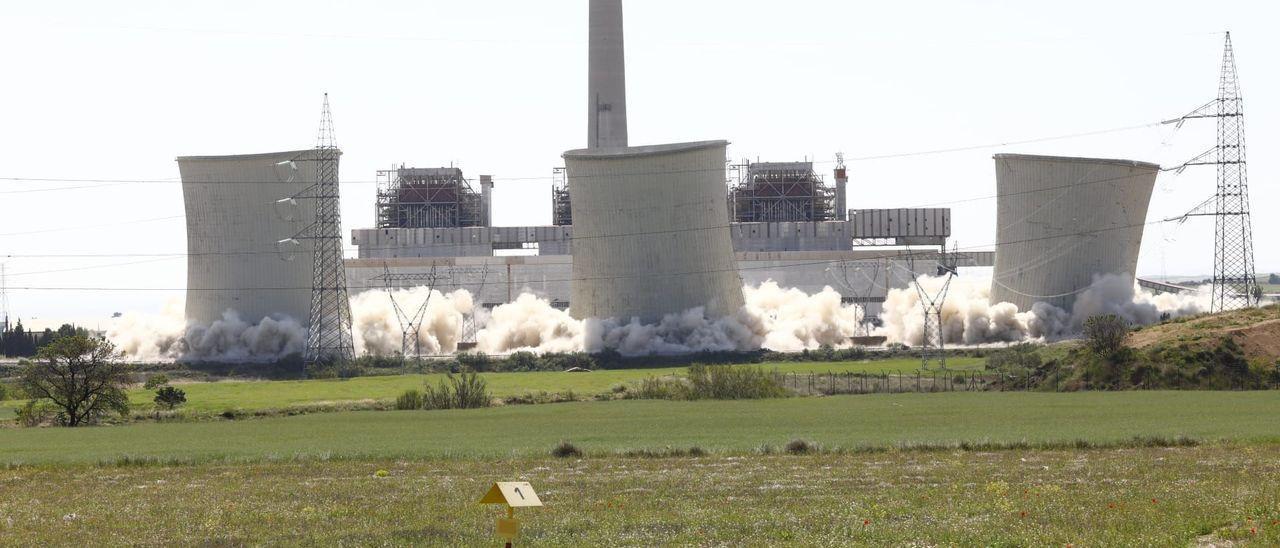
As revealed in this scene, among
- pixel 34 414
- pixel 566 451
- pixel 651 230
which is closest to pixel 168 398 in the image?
pixel 34 414

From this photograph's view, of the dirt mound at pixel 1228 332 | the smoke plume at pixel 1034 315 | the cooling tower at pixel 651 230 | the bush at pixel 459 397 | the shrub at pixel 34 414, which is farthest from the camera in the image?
the smoke plume at pixel 1034 315

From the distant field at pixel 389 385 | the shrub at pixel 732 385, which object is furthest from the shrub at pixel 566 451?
the distant field at pixel 389 385

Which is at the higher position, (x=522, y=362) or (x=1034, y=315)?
(x=1034, y=315)

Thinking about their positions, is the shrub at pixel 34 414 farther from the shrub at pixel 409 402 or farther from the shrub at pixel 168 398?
the shrub at pixel 409 402

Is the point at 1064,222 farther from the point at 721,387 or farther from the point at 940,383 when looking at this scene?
the point at 721,387

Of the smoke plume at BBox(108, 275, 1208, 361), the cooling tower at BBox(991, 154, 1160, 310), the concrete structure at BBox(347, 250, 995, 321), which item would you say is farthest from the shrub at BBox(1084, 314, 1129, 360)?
the concrete structure at BBox(347, 250, 995, 321)

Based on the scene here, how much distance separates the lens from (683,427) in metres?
33.6

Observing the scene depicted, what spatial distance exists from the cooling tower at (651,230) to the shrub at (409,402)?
76.9 ft

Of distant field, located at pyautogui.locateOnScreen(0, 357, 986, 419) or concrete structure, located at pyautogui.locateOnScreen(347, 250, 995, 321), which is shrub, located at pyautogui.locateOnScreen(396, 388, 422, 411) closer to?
distant field, located at pyautogui.locateOnScreen(0, 357, 986, 419)

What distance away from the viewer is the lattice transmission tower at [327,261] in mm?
65688

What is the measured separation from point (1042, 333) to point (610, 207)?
22387mm

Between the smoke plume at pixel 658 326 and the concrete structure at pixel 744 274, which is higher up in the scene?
the concrete structure at pixel 744 274

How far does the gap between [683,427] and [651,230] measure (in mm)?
35144

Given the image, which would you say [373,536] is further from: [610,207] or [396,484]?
[610,207]
